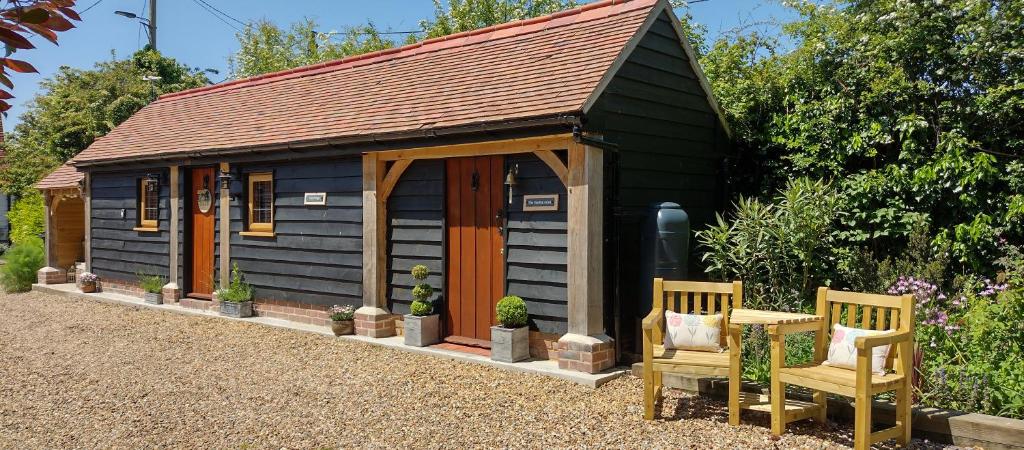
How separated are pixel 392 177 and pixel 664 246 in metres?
3.52

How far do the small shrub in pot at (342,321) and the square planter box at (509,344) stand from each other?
2.43 m

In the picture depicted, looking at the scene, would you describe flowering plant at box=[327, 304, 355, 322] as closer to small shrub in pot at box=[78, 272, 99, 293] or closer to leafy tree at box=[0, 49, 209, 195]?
small shrub in pot at box=[78, 272, 99, 293]

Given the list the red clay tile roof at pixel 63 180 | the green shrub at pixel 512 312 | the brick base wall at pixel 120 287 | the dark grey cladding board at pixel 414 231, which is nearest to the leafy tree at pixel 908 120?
the green shrub at pixel 512 312

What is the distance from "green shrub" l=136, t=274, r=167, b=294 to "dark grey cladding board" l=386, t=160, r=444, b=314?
5.34 meters

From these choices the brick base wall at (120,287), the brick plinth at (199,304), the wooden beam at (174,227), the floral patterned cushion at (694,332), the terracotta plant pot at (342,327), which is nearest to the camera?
the floral patterned cushion at (694,332)

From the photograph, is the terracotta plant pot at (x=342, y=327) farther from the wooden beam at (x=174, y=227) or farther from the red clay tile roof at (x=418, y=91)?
the wooden beam at (x=174, y=227)

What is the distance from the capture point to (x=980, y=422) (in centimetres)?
479

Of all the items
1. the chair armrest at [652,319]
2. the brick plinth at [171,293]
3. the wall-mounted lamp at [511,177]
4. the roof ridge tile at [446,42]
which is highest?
the roof ridge tile at [446,42]

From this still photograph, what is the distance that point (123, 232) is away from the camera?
13.5m

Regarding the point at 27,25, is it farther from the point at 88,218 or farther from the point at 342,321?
the point at 88,218

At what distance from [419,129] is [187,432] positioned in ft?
13.3

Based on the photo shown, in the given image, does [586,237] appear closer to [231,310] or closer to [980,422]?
[980,422]

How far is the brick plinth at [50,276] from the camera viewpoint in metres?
15.2

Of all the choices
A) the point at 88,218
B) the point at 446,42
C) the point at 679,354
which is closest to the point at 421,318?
the point at 679,354
